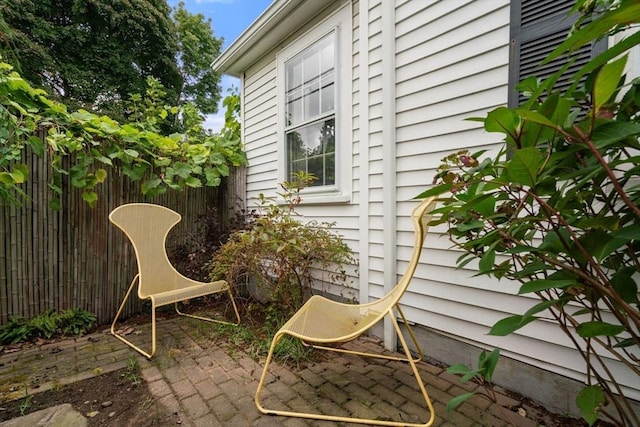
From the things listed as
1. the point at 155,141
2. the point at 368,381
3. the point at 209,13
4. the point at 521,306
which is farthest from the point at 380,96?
the point at 209,13

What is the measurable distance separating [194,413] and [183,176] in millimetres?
2459

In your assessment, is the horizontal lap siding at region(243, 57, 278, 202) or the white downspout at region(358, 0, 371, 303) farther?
the horizontal lap siding at region(243, 57, 278, 202)

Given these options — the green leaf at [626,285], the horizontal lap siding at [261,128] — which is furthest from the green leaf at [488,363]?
the horizontal lap siding at [261,128]

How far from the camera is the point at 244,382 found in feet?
6.35

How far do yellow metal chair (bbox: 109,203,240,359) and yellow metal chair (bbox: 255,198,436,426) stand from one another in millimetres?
1176

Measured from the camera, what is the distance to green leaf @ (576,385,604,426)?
0.80 metres

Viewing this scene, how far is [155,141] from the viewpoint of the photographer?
323 cm

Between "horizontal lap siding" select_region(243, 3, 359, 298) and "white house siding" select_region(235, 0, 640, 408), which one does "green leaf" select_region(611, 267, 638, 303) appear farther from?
"horizontal lap siding" select_region(243, 3, 359, 298)

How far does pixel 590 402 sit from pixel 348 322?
129 centimetres

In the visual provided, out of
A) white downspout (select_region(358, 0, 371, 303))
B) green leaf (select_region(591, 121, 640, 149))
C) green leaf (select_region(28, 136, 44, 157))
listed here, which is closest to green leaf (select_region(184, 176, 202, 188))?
green leaf (select_region(28, 136, 44, 157))

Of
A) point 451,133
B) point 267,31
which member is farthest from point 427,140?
point 267,31

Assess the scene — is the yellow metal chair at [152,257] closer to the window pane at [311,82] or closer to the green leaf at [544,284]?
the window pane at [311,82]

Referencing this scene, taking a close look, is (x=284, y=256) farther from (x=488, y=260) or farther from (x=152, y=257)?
(x=488, y=260)

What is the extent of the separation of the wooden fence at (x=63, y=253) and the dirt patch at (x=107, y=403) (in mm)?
1259
